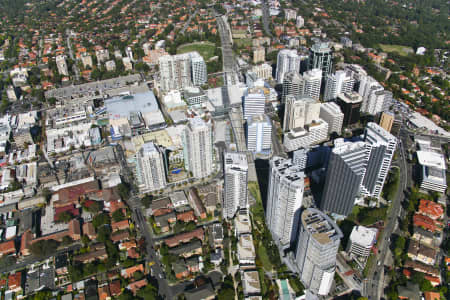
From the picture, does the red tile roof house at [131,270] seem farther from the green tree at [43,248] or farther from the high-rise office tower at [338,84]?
the high-rise office tower at [338,84]

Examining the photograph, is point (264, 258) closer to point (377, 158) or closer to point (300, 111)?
point (377, 158)

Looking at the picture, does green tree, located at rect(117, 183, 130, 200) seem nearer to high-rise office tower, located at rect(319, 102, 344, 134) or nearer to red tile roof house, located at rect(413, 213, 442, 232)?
high-rise office tower, located at rect(319, 102, 344, 134)

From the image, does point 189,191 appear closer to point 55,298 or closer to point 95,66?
point 55,298

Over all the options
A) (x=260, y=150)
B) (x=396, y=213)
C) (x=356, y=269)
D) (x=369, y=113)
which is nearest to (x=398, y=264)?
(x=356, y=269)

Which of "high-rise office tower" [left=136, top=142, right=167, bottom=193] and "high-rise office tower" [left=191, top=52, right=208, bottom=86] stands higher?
"high-rise office tower" [left=191, top=52, right=208, bottom=86]

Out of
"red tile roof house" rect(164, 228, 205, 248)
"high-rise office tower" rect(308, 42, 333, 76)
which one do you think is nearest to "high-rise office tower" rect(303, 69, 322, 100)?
"high-rise office tower" rect(308, 42, 333, 76)

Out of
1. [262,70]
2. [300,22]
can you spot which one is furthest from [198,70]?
[300,22]
